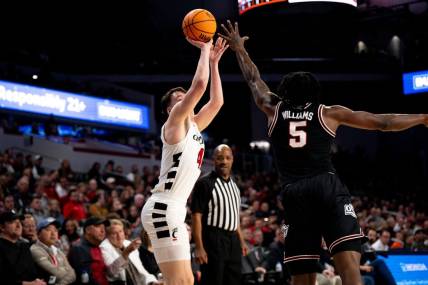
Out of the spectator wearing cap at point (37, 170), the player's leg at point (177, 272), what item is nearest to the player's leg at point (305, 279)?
the player's leg at point (177, 272)

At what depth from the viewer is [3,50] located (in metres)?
21.8

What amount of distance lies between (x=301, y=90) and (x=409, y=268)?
18.7 feet

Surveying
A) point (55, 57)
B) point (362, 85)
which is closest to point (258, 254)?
point (55, 57)

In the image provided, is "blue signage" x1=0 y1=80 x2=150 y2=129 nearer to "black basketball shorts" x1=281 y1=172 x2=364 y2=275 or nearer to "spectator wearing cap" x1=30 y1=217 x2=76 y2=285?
"spectator wearing cap" x1=30 y1=217 x2=76 y2=285

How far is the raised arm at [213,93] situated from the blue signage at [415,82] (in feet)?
52.9

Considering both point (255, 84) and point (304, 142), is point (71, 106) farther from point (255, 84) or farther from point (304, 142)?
point (304, 142)

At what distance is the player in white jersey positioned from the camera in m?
5.23

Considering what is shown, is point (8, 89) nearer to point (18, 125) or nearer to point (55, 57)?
point (18, 125)

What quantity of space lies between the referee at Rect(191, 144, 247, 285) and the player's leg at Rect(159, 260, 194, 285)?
2.38 meters

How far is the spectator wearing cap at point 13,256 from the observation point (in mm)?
7512

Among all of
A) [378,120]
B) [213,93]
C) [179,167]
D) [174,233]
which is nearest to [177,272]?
[174,233]

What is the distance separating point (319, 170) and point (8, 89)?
16774mm

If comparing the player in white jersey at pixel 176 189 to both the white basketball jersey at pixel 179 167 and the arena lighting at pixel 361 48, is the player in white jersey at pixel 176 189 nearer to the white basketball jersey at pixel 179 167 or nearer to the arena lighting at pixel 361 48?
the white basketball jersey at pixel 179 167

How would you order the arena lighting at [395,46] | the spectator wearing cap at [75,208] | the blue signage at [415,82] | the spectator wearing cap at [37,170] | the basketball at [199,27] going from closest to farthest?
1. the basketball at [199,27]
2. the spectator wearing cap at [75,208]
3. the spectator wearing cap at [37,170]
4. the blue signage at [415,82]
5. the arena lighting at [395,46]
